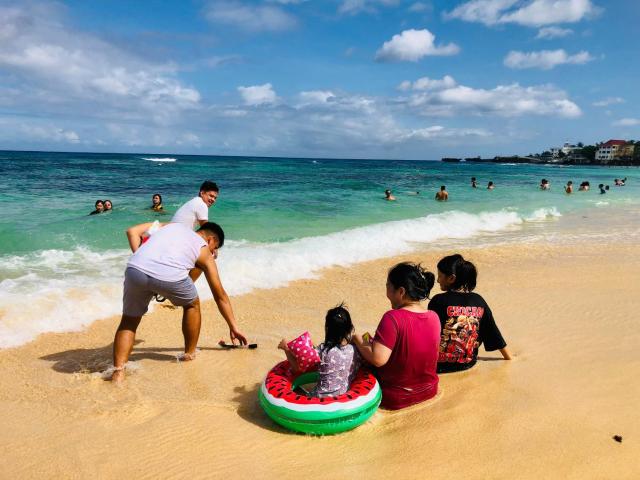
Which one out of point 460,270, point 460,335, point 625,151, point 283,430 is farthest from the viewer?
point 625,151

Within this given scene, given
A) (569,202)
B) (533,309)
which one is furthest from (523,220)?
(533,309)

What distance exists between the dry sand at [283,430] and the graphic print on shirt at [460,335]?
0.19m

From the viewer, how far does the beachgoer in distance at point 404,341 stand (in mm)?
3361

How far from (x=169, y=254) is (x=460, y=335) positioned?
8.61 feet

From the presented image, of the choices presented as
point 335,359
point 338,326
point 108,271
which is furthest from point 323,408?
point 108,271

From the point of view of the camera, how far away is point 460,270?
4.03 metres

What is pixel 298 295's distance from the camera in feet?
22.7

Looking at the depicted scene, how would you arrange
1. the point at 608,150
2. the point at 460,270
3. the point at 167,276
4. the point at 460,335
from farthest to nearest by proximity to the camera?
1. the point at 608,150
2. the point at 460,335
3. the point at 460,270
4. the point at 167,276

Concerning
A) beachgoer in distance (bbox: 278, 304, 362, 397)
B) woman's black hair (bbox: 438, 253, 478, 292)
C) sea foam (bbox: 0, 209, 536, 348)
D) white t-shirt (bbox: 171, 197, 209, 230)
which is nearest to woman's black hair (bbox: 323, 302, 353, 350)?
beachgoer in distance (bbox: 278, 304, 362, 397)

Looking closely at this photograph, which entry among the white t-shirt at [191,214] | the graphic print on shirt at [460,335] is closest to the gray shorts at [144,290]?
the white t-shirt at [191,214]

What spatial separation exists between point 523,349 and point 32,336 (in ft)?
17.2

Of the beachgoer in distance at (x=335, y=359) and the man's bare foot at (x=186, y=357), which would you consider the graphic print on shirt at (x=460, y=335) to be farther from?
the man's bare foot at (x=186, y=357)

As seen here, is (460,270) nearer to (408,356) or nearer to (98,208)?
(408,356)

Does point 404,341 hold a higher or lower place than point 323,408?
higher
